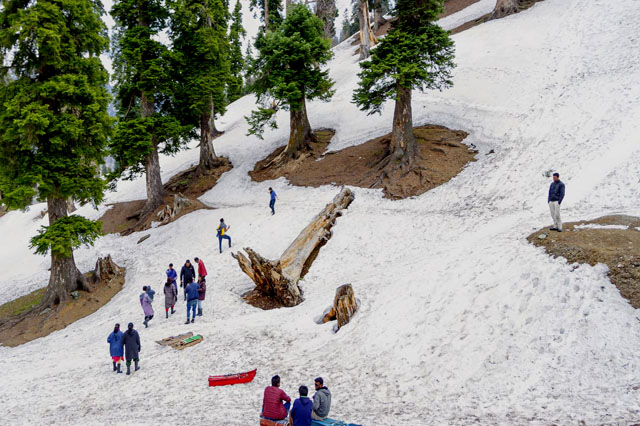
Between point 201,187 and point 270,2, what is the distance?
75.4 feet

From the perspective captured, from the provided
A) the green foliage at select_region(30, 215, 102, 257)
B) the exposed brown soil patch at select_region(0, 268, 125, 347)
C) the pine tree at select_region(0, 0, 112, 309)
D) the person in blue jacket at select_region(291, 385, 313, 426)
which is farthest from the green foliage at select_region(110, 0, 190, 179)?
the person in blue jacket at select_region(291, 385, 313, 426)

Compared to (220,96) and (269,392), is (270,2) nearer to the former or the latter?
(220,96)

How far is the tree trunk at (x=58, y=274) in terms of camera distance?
16.2 m

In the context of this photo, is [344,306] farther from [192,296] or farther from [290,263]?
[192,296]

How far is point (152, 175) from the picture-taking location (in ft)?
84.2

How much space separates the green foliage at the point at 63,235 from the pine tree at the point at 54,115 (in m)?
0.03

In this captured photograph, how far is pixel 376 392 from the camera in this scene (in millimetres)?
7734

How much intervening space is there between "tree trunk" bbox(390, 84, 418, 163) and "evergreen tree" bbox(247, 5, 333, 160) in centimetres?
630

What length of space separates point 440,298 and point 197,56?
24.8 metres

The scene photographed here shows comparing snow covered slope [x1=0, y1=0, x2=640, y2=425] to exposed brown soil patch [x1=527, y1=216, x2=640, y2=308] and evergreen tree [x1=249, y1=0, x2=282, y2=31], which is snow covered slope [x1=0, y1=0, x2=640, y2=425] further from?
evergreen tree [x1=249, y1=0, x2=282, y2=31]

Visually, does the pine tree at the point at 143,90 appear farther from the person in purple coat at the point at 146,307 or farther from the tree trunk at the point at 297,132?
the person in purple coat at the point at 146,307

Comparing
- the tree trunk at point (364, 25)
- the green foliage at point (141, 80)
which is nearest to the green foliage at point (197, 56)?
the green foliage at point (141, 80)

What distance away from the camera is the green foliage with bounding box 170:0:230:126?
2572 cm

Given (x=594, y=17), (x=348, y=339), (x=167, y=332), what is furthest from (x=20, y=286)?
(x=594, y=17)
